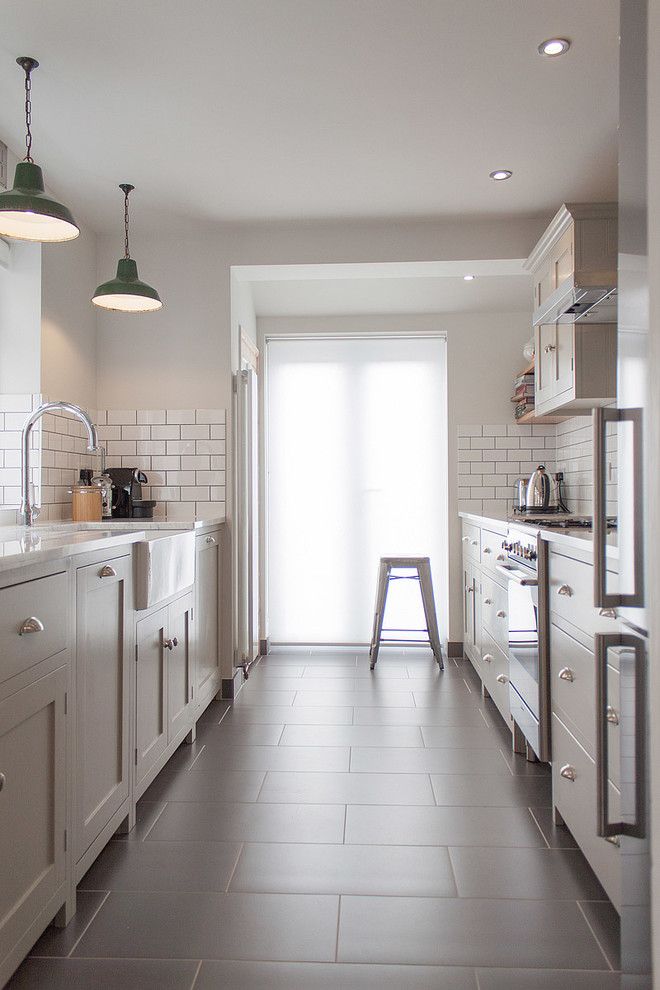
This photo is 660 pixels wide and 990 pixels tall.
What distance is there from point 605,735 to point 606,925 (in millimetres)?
942

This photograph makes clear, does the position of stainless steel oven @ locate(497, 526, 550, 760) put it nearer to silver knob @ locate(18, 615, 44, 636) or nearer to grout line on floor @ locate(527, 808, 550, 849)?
grout line on floor @ locate(527, 808, 550, 849)

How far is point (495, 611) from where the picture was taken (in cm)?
354

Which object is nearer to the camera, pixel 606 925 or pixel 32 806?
pixel 32 806

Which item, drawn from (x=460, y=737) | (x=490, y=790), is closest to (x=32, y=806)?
(x=490, y=790)

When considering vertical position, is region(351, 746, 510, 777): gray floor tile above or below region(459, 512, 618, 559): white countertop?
below

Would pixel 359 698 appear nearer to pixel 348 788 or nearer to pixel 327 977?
pixel 348 788

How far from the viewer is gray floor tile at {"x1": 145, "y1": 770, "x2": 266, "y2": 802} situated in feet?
8.52

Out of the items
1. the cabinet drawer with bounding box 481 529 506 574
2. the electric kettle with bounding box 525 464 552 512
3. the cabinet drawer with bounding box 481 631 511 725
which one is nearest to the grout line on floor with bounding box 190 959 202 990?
the cabinet drawer with bounding box 481 631 511 725

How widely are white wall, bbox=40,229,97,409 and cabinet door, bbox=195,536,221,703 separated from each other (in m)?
1.04

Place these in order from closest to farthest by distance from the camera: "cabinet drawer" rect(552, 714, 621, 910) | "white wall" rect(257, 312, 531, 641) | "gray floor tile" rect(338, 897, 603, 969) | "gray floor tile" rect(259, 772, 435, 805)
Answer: "gray floor tile" rect(338, 897, 603, 969)
"cabinet drawer" rect(552, 714, 621, 910)
"gray floor tile" rect(259, 772, 435, 805)
"white wall" rect(257, 312, 531, 641)

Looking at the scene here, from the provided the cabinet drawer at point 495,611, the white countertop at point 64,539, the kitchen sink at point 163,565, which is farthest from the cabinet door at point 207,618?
the cabinet drawer at point 495,611

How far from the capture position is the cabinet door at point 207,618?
344 centimetres

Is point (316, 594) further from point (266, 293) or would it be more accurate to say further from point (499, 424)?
point (266, 293)

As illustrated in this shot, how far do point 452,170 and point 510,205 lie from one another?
1.77ft
